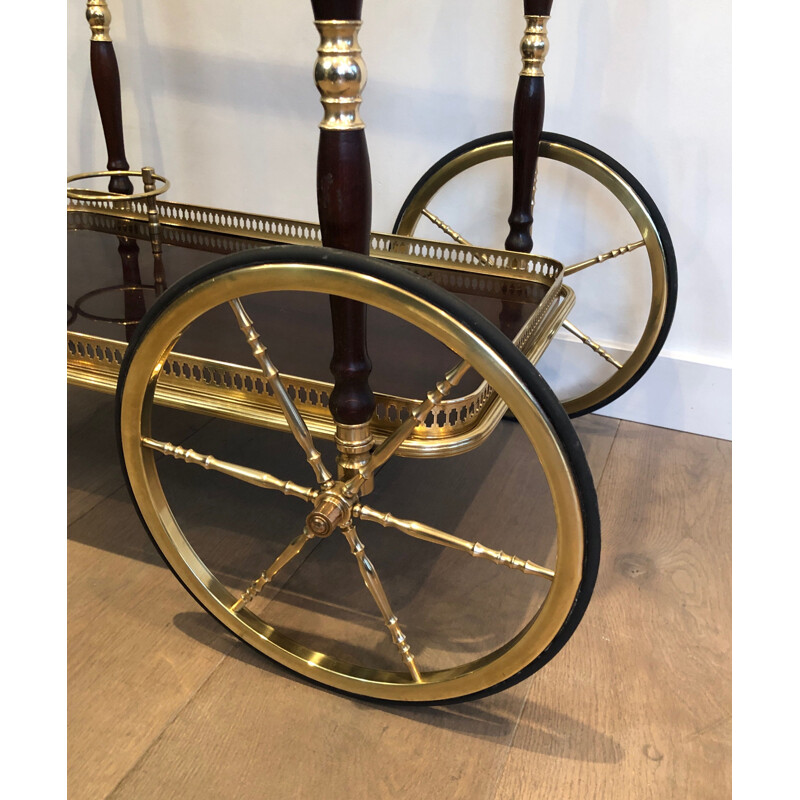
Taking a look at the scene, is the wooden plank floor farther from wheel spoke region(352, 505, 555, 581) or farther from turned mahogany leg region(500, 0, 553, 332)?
turned mahogany leg region(500, 0, 553, 332)

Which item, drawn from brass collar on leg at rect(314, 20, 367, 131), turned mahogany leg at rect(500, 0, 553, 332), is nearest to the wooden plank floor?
turned mahogany leg at rect(500, 0, 553, 332)

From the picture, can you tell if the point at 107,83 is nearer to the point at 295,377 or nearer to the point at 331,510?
the point at 295,377

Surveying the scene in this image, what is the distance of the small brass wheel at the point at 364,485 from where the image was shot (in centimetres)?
71

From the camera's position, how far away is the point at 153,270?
1.30 metres

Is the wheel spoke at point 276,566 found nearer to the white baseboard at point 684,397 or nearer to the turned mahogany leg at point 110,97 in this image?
the turned mahogany leg at point 110,97

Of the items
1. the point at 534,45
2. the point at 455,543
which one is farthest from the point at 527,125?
the point at 455,543

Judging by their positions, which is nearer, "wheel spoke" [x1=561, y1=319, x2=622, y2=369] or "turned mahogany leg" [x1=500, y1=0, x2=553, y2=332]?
"turned mahogany leg" [x1=500, y1=0, x2=553, y2=332]

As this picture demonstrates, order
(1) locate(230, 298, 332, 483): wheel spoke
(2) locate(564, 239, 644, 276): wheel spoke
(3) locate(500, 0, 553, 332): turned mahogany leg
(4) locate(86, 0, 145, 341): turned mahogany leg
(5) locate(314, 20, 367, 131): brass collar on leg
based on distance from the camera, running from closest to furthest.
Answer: (5) locate(314, 20, 367, 131): brass collar on leg → (1) locate(230, 298, 332, 483): wheel spoke → (3) locate(500, 0, 553, 332): turned mahogany leg → (2) locate(564, 239, 644, 276): wheel spoke → (4) locate(86, 0, 145, 341): turned mahogany leg

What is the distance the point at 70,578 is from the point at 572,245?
0.94m

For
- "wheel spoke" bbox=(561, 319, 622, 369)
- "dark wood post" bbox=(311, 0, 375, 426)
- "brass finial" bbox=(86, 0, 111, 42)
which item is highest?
"brass finial" bbox=(86, 0, 111, 42)

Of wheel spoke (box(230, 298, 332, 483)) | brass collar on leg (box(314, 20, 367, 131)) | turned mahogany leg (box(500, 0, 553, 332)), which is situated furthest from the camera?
turned mahogany leg (box(500, 0, 553, 332))

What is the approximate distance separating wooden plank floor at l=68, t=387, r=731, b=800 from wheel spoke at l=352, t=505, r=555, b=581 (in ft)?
0.67

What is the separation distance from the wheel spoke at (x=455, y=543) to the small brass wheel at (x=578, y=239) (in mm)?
610

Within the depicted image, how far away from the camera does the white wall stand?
4.16 feet
